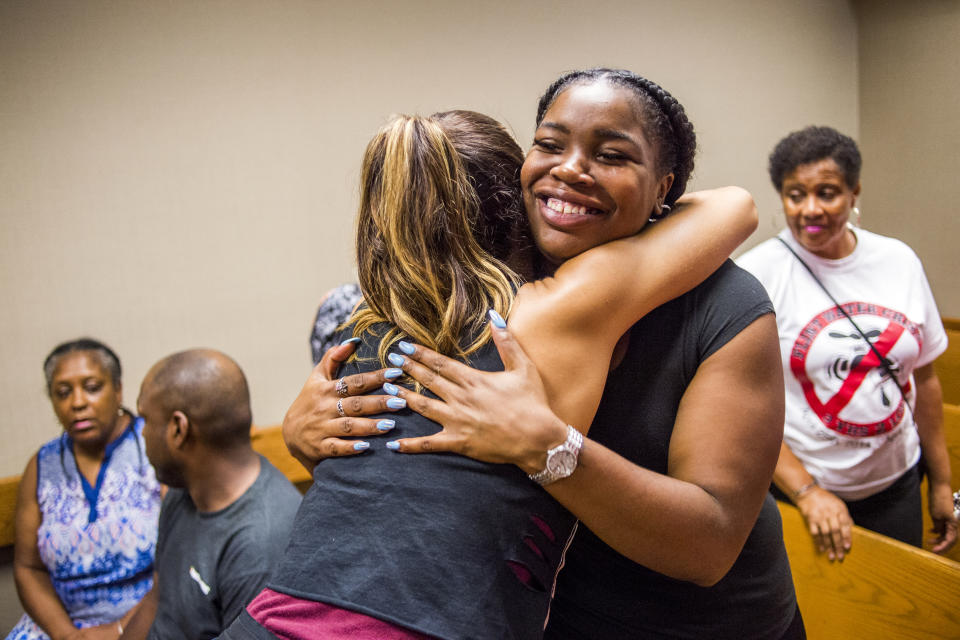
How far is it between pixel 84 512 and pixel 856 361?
269cm

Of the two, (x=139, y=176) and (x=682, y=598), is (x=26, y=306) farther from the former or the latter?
(x=682, y=598)

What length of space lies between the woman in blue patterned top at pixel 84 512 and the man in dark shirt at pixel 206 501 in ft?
1.50

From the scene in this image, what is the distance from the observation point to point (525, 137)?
359cm

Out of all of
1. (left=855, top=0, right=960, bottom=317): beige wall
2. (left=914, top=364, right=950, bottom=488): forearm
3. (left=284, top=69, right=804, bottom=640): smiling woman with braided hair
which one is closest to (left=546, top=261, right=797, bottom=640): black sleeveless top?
(left=284, top=69, right=804, bottom=640): smiling woman with braided hair

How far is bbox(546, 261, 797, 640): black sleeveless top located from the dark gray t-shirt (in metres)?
0.89

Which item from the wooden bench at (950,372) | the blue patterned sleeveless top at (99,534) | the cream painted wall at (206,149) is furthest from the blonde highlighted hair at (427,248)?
the wooden bench at (950,372)

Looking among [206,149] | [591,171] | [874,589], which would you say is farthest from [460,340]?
[206,149]

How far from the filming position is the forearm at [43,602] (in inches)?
97.9

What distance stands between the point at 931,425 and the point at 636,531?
1879 mm

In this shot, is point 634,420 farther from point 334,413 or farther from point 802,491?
point 802,491

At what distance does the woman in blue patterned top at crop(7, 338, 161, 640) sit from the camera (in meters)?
2.51

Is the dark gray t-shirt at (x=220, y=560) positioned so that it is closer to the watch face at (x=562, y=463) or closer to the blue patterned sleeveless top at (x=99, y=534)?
the blue patterned sleeveless top at (x=99, y=534)

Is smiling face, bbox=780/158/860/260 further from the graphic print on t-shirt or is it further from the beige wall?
the beige wall

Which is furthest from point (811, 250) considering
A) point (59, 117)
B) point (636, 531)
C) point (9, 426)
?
point (9, 426)
